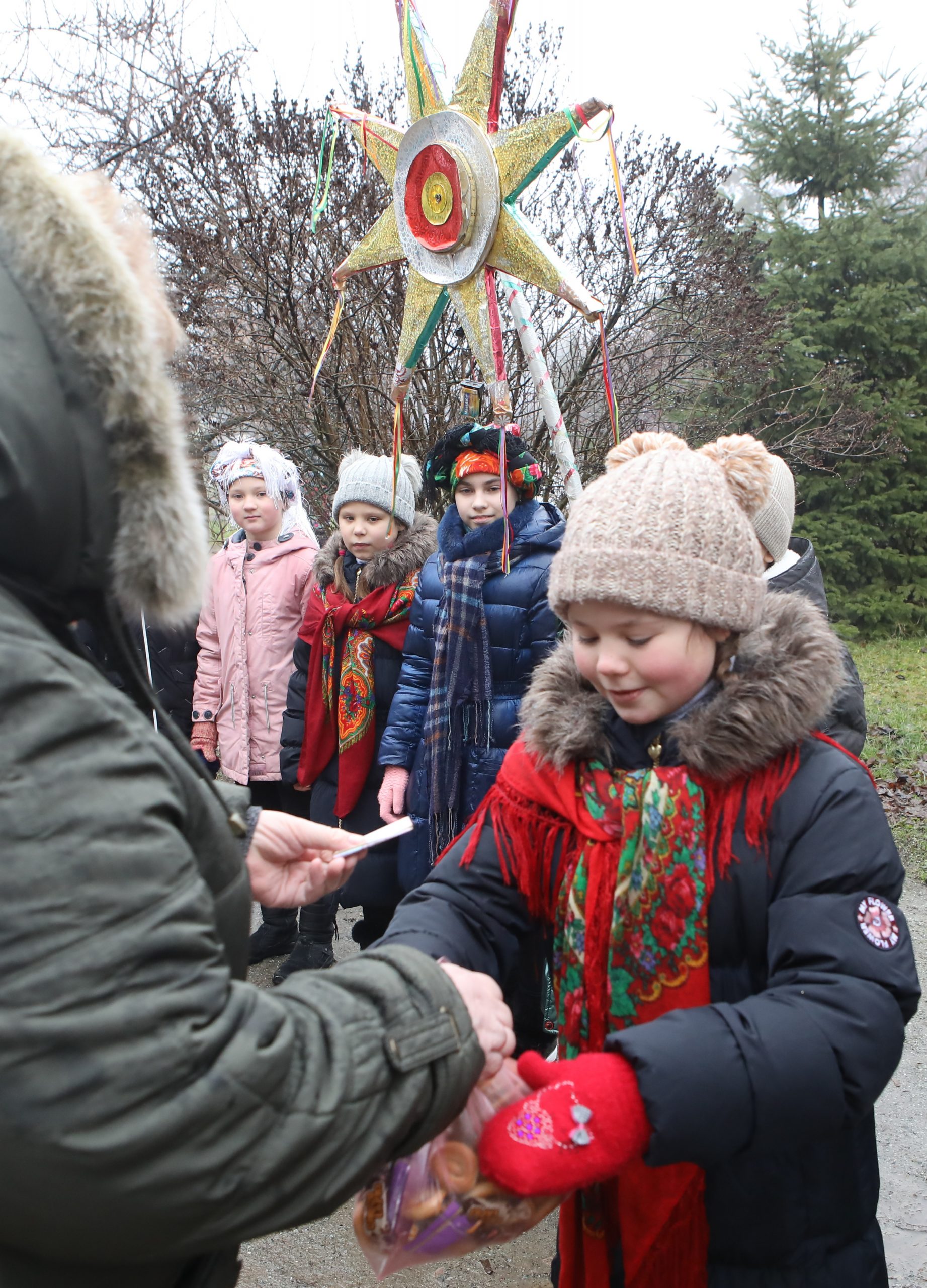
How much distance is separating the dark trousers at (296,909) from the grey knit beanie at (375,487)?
49.3 inches

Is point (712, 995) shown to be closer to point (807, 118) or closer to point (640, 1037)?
point (640, 1037)

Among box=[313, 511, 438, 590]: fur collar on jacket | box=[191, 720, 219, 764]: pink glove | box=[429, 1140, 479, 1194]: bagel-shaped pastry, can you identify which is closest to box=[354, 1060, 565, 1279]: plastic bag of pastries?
box=[429, 1140, 479, 1194]: bagel-shaped pastry

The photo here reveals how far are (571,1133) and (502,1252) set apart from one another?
168cm

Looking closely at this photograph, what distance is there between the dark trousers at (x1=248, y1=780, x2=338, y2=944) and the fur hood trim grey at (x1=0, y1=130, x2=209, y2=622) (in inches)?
115

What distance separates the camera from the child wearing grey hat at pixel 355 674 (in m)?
3.74

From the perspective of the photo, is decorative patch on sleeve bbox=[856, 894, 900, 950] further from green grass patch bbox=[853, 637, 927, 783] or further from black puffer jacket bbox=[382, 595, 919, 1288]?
green grass patch bbox=[853, 637, 927, 783]

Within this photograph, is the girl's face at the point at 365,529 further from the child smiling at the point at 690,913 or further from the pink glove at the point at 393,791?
the child smiling at the point at 690,913

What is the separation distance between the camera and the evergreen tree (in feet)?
37.2

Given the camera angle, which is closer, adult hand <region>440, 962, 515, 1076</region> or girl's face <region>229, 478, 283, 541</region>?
adult hand <region>440, 962, 515, 1076</region>

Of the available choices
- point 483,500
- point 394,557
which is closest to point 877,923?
point 483,500

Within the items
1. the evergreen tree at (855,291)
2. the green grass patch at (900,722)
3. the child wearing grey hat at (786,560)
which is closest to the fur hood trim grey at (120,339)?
the child wearing grey hat at (786,560)

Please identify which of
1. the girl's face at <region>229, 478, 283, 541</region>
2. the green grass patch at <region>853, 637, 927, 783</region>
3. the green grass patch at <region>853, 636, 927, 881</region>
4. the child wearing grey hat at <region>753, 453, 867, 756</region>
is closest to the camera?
the child wearing grey hat at <region>753, 453, 867, 756</region>

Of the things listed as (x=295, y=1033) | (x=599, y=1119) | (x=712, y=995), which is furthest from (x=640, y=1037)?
(x=295, y=1033)

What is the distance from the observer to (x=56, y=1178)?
2.60 ft
